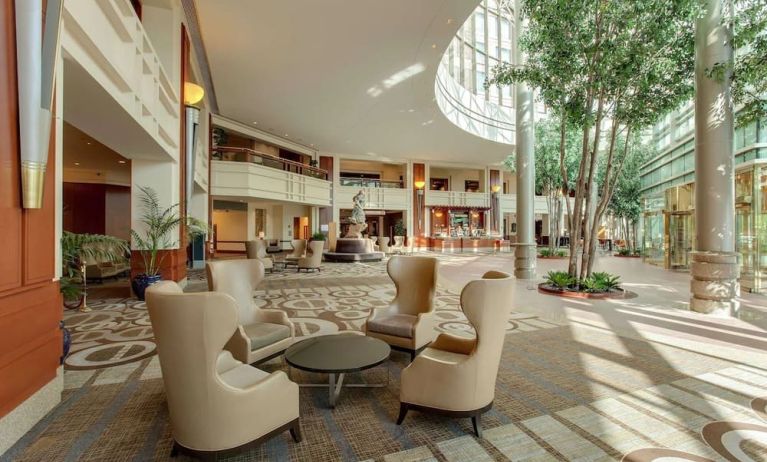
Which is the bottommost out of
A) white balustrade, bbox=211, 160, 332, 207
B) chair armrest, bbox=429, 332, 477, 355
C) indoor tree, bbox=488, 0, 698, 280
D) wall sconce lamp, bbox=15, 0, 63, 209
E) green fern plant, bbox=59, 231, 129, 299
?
chair armrest, bbox=429, 332, 477, 355

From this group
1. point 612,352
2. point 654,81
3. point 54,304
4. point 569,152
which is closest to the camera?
point 54,304

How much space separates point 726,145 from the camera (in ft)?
15.4

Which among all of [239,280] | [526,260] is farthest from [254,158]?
[239,280]

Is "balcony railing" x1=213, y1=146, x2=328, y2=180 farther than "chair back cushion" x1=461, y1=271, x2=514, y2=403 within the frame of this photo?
Yes

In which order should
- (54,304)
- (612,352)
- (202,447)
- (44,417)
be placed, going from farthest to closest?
(612,352) → (54,304) → (44,417) → (202,447)

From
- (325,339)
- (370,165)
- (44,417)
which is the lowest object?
(44,417)

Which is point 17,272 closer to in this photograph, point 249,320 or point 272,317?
point 249,320

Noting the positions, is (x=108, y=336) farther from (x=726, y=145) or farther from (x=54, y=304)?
(x=726, y=145)

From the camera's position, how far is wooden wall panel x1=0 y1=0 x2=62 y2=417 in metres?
1.97

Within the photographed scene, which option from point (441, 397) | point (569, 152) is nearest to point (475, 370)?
point (441, 397)

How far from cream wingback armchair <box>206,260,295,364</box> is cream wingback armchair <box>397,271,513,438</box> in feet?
4.09

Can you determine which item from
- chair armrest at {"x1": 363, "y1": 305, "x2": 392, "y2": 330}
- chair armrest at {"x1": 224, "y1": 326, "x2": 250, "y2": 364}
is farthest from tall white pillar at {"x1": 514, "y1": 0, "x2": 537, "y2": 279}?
chair armrest at {"x1": 224, "y1": 326, "x2": 250, "y2": 364}

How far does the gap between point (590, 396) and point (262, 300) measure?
4.87 m

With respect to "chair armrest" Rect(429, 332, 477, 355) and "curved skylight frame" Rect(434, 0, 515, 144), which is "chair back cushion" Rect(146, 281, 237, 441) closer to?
"chair armrest" Rect(429, 332, 477, 355)
